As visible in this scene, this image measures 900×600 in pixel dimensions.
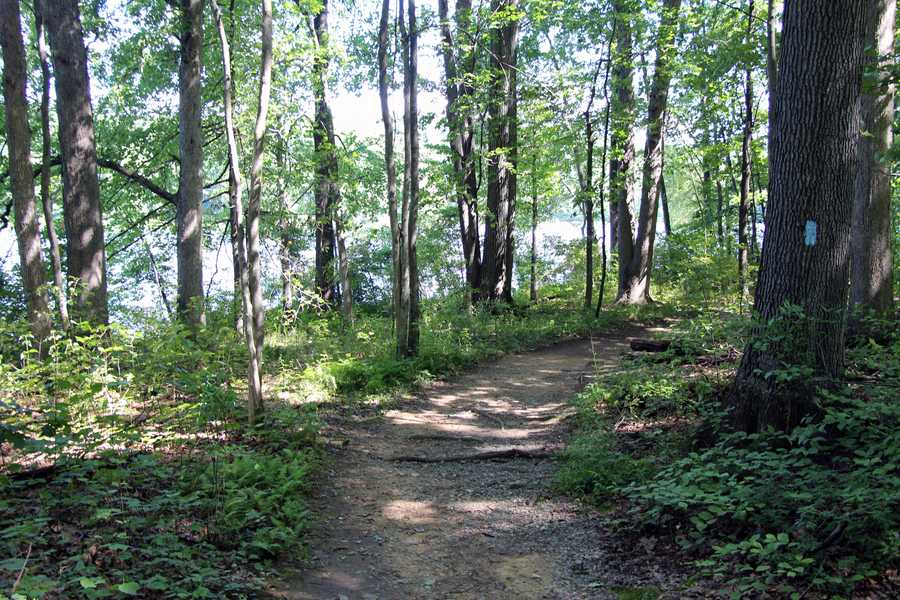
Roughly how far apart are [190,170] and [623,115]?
1119 centimetres

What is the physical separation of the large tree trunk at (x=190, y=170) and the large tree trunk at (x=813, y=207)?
397 inches

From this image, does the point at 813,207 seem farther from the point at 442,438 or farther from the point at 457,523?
the point at 442,438

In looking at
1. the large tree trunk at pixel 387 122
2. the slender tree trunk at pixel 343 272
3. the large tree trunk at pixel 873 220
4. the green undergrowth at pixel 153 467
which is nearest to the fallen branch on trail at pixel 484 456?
the green undergrowth at pixel 153 467

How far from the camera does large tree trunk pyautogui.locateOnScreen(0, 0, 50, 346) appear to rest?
873cm

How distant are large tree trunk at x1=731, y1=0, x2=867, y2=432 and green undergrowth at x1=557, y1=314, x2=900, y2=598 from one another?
0.22m

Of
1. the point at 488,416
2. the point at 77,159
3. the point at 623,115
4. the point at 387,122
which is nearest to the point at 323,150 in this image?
the point at 387,122

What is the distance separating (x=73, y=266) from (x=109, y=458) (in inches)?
255

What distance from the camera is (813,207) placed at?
4.81 metres

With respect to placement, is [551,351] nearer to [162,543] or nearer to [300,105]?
[300,105]

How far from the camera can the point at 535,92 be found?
1484cm

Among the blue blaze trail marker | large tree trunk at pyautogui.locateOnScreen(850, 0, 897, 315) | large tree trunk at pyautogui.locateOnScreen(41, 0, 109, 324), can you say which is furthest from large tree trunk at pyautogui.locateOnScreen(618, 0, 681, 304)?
large tree trunk at pyautogui.locateOnScreen(41, 0, 109, 324)

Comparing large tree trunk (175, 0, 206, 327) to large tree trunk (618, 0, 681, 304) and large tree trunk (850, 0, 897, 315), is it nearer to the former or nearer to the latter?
large tree trunk (618, 0, 681, 304)

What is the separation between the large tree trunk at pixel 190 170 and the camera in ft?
37.6

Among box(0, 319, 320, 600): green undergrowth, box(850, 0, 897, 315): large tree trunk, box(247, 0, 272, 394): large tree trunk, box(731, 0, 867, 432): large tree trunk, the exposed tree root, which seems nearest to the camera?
box(0, 319, 320, 600): green undergrowth
